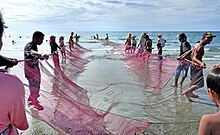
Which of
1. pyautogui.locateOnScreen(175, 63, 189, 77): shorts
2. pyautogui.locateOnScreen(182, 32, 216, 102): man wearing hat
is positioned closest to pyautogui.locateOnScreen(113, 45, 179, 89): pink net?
pyautogui.locateOnScreen(175, 63, 189, 77): shorts

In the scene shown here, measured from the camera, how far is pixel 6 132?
1677 mm

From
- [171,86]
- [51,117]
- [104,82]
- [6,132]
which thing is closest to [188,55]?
[171,86]

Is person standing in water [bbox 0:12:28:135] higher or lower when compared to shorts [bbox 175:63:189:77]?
higher

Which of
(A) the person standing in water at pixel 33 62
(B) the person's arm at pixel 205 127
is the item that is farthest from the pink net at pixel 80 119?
(B) the person's arm at pixel 205 127

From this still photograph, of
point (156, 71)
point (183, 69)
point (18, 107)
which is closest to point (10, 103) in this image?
point (18, 107)

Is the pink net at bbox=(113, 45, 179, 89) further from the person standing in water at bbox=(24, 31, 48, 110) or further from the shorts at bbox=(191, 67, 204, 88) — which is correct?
the person standing in water at bbox=(24, 31, 48, 110)

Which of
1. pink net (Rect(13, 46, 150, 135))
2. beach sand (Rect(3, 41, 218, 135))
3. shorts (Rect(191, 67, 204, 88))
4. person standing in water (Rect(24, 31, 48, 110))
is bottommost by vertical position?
beach sand (Rect(3, 41, 218, 135))

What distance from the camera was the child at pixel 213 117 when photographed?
1.86m

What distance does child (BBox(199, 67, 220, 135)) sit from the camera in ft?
6.11

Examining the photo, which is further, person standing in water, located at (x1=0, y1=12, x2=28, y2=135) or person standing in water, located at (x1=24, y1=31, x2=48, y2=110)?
person standing in water, located at (x1=24, y1=31, x2=48, y2=110)

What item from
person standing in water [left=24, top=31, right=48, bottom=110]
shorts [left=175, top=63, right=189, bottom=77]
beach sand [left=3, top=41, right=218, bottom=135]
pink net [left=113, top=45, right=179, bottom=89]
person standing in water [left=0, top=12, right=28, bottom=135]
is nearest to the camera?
person standing in water [left=0, top=12, right=28, bottom=135]

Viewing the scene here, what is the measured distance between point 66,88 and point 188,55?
11.3 feet

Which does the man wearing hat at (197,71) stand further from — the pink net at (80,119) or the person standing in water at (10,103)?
the person standing in water at (10,103)

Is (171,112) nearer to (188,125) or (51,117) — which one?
(188,125)
